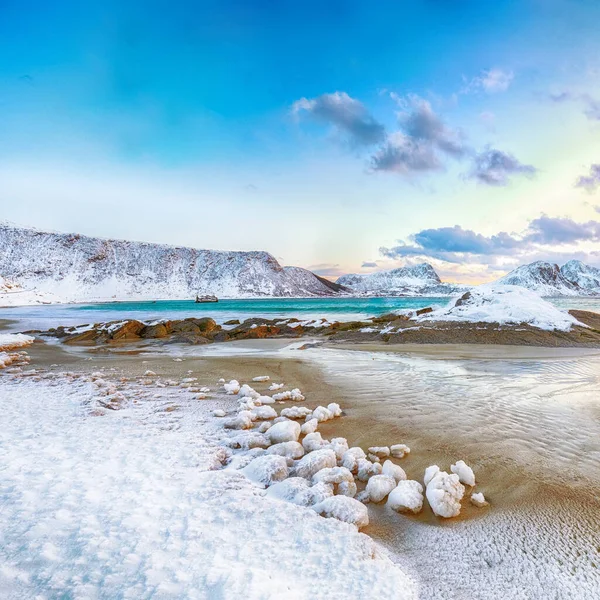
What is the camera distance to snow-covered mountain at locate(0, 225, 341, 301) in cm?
12838

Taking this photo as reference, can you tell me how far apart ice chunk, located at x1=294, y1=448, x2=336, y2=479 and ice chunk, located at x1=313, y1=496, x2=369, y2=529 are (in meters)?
0.58

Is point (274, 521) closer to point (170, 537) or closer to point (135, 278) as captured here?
point (170, 537)

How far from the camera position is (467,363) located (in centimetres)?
959

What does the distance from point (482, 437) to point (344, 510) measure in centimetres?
268

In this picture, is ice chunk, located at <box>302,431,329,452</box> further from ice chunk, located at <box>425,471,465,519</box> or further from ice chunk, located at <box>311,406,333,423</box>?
ice chunk, located at <box>425,471,465,519</box>

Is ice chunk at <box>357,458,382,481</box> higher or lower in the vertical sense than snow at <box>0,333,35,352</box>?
higher

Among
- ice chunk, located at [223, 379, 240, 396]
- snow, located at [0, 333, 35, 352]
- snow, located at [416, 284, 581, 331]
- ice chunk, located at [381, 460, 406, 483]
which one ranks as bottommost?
snow, located at [0, 333, 35, 352]

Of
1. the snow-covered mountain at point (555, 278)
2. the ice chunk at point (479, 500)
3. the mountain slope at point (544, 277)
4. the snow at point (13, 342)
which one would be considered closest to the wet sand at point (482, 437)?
the ice chunk at point (479, 500)

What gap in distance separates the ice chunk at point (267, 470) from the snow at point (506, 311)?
13537 mm

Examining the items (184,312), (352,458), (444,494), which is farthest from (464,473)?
(184,312)

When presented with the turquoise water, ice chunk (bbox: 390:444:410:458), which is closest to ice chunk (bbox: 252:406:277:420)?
ice chunk (bbox: 390:444:410:458)

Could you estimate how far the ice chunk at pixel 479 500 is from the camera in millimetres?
3047

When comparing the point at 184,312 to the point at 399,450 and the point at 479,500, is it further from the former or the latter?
the point at 479,500

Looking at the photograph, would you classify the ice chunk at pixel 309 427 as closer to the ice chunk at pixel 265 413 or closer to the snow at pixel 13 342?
the ice chunk at pixel 265 413
